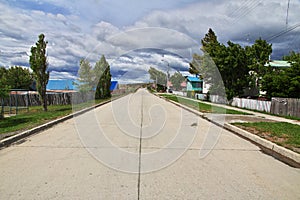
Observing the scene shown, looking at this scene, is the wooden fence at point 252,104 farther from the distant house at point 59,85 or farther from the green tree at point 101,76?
the distant house at point 59,85

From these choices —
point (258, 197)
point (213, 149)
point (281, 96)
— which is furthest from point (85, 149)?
point (281, 96)

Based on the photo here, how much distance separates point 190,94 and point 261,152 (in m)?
40.4

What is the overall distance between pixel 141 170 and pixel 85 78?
105ft

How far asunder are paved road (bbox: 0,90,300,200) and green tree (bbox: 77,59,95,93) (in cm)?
2766

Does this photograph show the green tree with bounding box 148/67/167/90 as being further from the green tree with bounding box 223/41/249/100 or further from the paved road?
the paved road

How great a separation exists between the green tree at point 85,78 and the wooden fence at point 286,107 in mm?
24984

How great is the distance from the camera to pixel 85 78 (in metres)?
34.8

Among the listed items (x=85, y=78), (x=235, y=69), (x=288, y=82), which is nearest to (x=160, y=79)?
(x=85, y=78)

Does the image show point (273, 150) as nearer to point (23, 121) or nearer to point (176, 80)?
point (23, 121)

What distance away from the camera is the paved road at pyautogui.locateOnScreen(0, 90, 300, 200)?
368cm

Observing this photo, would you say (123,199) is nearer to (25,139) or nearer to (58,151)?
(58,151)

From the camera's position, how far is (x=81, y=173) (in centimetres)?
445

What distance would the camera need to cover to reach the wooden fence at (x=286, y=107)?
1499 centimetres

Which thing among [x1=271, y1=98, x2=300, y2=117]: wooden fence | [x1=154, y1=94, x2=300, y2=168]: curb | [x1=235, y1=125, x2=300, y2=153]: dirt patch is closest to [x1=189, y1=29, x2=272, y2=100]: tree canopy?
[x1=271, y1=98, x2=300, y2=117]: wooden fence
